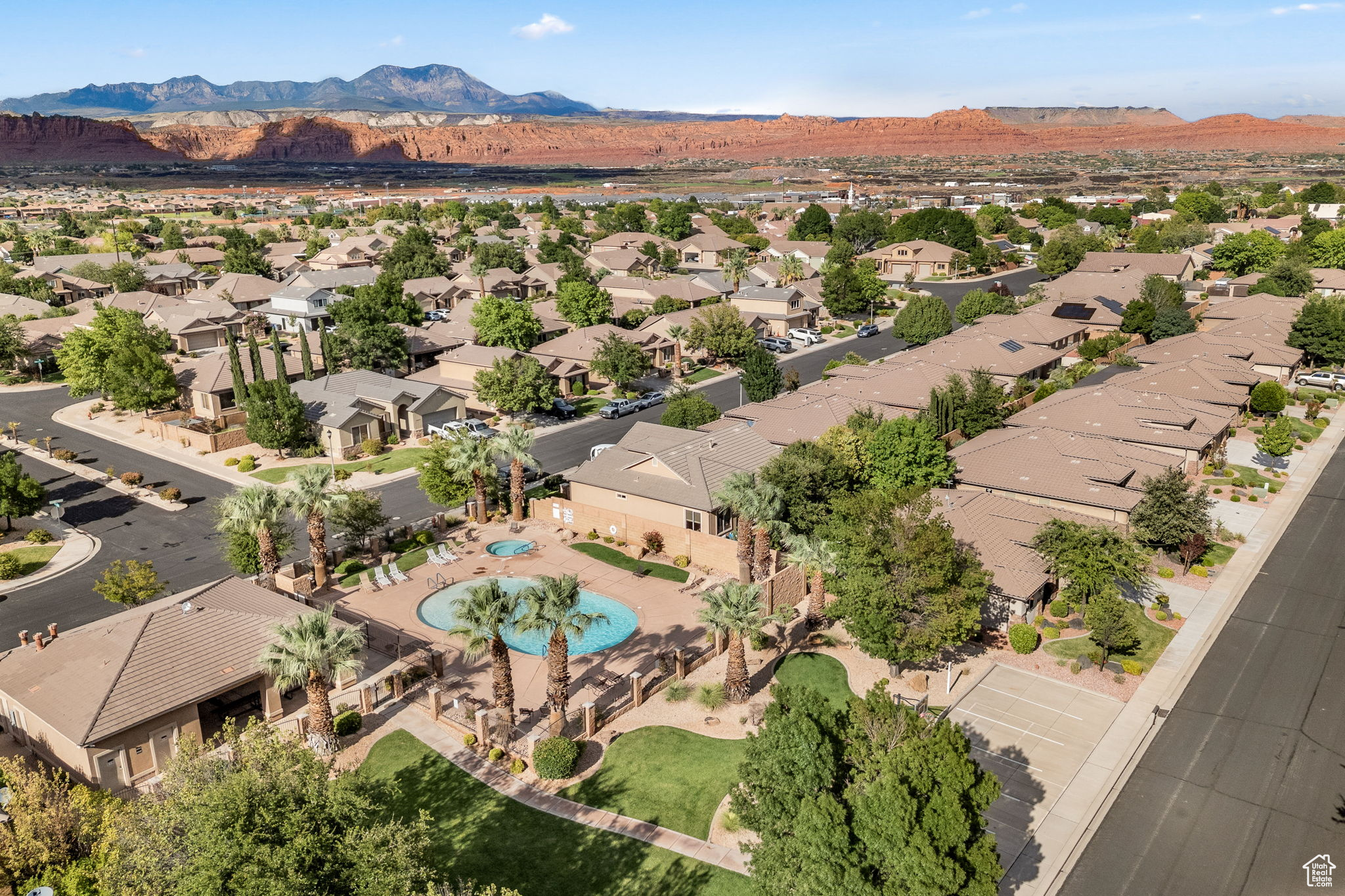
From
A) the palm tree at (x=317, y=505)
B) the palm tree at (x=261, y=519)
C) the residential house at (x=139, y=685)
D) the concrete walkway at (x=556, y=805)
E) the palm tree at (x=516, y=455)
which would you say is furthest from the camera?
the palm tree at (x=516, y=455)

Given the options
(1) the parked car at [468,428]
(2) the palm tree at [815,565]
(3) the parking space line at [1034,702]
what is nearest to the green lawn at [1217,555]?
(3) the parking space line at [1034,702]

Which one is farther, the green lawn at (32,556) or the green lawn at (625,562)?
the green lawn at (625,562)

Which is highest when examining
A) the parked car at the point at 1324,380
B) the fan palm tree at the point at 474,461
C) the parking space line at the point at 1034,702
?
the fan palm tree at the point at 474,461

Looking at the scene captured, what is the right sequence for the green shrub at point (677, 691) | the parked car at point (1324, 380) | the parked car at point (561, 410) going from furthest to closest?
the parked car at point (1324, 380) < the parked car at point (561, 410) < the green shrub at point (677, 691)

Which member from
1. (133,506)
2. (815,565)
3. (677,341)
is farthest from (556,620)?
(677,341)

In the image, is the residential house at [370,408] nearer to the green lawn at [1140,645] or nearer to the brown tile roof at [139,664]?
the brown tile roof at [139,664]

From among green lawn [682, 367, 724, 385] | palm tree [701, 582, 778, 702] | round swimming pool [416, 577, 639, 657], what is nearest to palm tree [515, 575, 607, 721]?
palm tree [701, 582, 778, 702]
